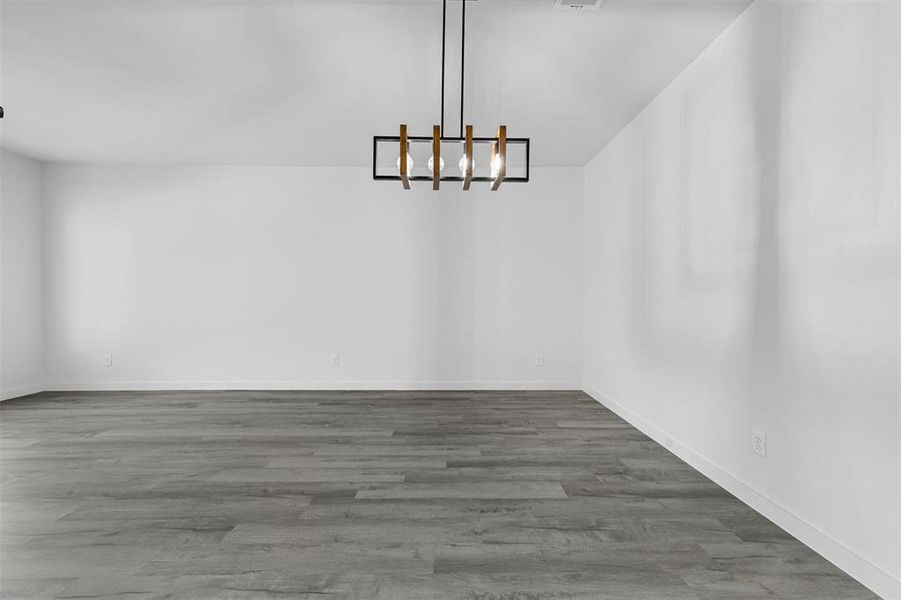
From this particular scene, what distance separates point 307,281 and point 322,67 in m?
3.04

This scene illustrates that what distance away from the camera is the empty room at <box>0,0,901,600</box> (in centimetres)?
193

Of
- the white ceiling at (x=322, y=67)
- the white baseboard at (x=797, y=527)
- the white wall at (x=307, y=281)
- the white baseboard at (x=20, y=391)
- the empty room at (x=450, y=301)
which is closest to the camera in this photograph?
the white baseboard at (x=797, y=527)

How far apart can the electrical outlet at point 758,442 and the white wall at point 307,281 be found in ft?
11.0

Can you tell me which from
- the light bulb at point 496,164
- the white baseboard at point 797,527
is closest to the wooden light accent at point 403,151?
the light bulb at point 496,164

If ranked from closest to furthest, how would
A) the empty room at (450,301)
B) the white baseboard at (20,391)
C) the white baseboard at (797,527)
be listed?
the white baseboard at (797,527) < the empty room at (450,301) < the white baseboard at (20,391)

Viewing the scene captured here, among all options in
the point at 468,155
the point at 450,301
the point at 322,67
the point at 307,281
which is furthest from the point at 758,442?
the point at 307,281

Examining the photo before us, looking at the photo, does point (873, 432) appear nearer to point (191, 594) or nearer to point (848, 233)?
point (848, 233)

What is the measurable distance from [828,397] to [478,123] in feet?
10.4

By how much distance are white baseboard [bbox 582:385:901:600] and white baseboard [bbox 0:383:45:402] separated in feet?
21.9

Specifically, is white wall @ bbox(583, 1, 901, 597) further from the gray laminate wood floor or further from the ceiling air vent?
the ceiling air vent

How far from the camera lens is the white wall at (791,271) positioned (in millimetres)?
1805

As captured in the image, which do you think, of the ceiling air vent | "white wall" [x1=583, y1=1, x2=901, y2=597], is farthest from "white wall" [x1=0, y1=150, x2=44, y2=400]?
"white wall" [x1=583, y1=1, x2=901, y2=597]

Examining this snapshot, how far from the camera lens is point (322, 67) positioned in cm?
330

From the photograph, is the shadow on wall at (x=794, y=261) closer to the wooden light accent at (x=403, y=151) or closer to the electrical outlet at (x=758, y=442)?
the electrical outlet at (x=758, y=442)
